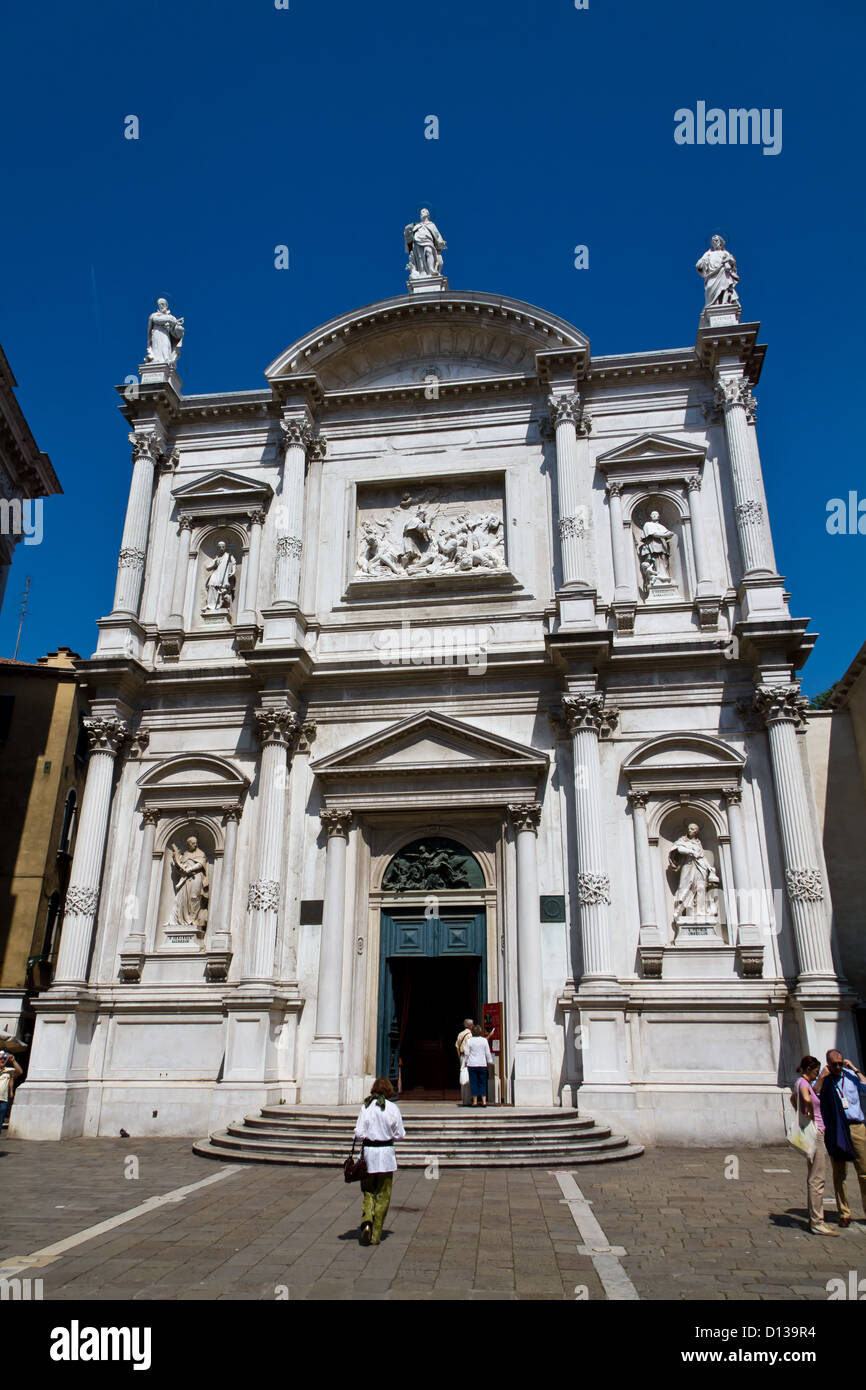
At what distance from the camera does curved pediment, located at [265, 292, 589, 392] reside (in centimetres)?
2238

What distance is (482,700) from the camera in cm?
1941

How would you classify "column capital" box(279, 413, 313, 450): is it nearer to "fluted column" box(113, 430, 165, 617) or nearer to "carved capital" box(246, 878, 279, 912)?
"fluted column" box(113, 430, 165, 617)

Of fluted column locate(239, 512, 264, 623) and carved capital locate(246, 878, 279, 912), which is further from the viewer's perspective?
fluted column locate(239, 512, 264, 623)

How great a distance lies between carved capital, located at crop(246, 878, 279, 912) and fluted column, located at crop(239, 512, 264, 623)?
235 inches

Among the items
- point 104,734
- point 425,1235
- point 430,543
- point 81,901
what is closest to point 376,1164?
point 425,1235

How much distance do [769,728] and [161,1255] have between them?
13585mm

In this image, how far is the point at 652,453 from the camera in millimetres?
20969

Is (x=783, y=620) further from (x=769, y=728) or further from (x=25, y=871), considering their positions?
(x=25, y=871)

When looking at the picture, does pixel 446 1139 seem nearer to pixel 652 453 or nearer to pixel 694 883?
pixel 694 883

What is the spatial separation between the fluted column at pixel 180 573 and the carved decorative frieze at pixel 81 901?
6063 mm

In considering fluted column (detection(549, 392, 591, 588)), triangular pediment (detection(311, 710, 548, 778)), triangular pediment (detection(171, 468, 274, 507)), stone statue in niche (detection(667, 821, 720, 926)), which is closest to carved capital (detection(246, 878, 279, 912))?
triangular pediment (detection(311, 710, 548, 778))

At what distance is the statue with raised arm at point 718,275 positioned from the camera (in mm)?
21609

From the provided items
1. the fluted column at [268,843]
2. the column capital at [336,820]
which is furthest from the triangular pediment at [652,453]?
the column capital at [336,820]

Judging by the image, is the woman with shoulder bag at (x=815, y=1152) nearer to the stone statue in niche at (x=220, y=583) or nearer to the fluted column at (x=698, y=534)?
the fluted column at (x=698, y=534)
